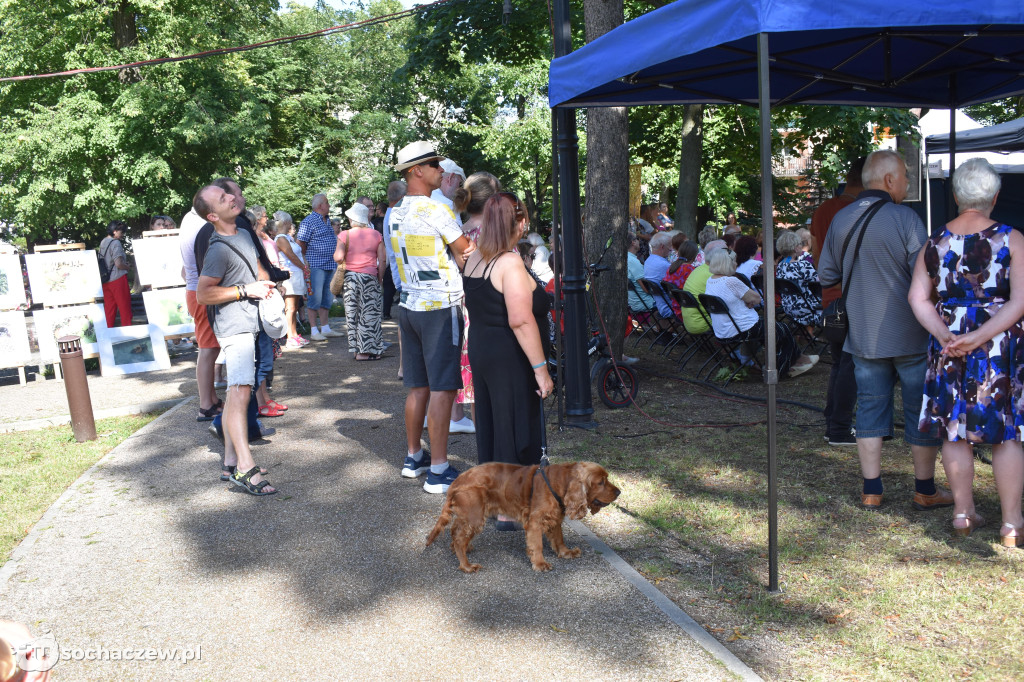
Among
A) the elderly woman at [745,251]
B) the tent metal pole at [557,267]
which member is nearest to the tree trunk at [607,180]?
the tent metal pole at [557,267]

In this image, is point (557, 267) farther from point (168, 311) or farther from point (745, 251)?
point (168, 311)

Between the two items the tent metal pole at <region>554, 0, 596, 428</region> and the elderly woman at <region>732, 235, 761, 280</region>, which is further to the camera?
the elderly woman at <region>732, 235, 761, 280</region>

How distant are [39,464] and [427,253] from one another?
12.6ft

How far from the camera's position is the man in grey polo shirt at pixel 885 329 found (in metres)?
4.70

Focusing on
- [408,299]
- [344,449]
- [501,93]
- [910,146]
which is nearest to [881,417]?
[408,299]

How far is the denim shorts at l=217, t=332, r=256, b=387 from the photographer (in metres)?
5.36

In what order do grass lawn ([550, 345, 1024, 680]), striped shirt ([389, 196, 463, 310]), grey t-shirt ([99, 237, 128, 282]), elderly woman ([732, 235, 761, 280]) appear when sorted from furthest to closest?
grey t-shirt ([99, 237, 128, 282]), elderly woman ([732, 235, 761, 280]), striped shirt ([389, 196, 463, 310]), grass lawn ([550, 345, 1024, 680])

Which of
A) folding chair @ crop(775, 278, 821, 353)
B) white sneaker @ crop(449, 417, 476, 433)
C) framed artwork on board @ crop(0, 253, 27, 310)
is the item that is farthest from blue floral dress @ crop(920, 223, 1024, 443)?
framed artwork on board @ crop(0, 253, 27, 310)

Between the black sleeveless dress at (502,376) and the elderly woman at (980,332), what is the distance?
202 cm

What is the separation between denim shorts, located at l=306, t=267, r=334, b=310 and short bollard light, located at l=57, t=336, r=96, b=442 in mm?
4969

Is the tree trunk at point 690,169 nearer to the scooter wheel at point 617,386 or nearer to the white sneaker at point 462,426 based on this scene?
the scooter wheel at point 617,386

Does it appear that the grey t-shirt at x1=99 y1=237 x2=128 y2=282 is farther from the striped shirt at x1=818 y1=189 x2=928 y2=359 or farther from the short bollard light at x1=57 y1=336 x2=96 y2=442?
the striped shirt at x1=818 y1=189 x2=928 y2=359

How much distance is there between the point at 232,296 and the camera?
17.4 ft

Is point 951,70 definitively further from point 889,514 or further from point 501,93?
point 501,93
